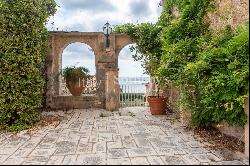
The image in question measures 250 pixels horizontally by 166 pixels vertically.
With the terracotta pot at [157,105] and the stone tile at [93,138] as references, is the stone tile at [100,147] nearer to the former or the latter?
the stone tile at [93,138]

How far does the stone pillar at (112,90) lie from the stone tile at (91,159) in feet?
21.6

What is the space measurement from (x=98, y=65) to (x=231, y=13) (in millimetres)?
6954

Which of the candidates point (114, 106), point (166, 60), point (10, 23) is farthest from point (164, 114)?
point (10, 23)

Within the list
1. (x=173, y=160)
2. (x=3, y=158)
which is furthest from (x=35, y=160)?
(x=173, y=160)

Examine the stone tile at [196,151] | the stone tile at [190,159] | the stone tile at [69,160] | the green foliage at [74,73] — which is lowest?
the stone tile at [69,160]

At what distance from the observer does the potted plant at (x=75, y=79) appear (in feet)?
40.9

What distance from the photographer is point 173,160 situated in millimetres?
4875

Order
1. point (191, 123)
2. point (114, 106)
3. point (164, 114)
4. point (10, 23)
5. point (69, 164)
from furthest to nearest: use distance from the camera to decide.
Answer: point (114, 106) < point (164, 114) < point (10, 23) < point (191, 123) < point (69, 164)

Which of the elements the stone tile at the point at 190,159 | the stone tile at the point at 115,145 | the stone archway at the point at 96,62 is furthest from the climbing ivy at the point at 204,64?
the stone archway at the point at 96,62

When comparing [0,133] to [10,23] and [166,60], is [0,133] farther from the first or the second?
[166,60]

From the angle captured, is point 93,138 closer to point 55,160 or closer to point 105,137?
point 105,137

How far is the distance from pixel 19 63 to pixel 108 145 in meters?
3.85

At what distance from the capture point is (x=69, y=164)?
4.71 metres

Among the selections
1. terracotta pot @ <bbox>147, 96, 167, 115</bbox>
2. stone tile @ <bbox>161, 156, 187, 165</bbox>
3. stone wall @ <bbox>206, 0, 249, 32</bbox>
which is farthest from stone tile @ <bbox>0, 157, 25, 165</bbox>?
terracotta pot @ <bbox>147, 96, 167, 115</bbox>
